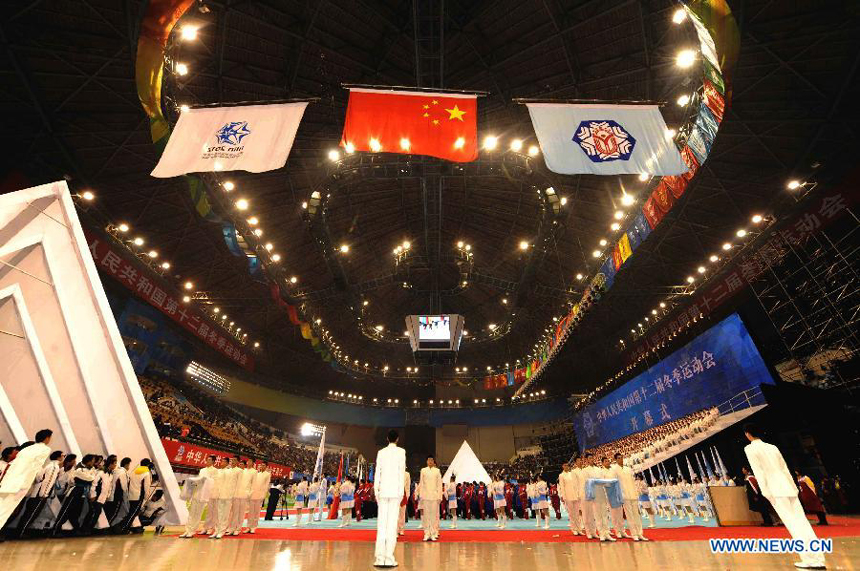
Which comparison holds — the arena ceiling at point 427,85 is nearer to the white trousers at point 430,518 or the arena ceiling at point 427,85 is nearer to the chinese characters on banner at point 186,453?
the chinese characters on banner at point 186,453

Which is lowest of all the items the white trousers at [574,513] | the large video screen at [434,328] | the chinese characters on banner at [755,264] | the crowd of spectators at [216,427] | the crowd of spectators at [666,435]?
the white trousers at [574,513]

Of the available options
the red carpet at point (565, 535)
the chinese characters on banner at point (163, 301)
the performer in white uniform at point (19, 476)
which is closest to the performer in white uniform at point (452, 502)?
the red carpet at point (565, 535)

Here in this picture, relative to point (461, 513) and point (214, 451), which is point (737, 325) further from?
point (214, 451)

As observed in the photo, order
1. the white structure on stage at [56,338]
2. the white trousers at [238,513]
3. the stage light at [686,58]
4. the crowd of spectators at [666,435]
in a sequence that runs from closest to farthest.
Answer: the white structure on stage at [56,338]
the white trousers at [238,513]
the stage light at [686,58]
the crowd of spectators at [666,435]

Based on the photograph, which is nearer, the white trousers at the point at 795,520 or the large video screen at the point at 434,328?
the white trousers at the point at 795,520

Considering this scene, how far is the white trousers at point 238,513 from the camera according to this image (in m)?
7.95

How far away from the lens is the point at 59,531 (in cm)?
662

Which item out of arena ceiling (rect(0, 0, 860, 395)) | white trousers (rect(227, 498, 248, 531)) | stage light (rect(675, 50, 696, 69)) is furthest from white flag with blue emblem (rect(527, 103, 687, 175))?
white trousers (rect(227, 498, 248, 531))

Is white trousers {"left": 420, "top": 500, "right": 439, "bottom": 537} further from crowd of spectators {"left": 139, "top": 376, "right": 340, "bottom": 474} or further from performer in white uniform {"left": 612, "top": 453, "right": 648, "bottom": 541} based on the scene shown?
crowd of spectators {"left": 139, "top": 376, "right": 340, "bottom": 474}

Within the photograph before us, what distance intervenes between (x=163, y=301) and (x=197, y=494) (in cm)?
1675

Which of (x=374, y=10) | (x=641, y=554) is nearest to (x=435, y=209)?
(x=374, y=10)

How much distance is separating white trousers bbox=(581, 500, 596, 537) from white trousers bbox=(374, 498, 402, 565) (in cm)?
486

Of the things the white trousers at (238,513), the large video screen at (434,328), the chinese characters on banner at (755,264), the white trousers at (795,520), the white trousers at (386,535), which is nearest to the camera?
the white trousers at (795,520)

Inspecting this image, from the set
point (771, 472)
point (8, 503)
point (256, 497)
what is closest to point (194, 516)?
point (256, 497)
